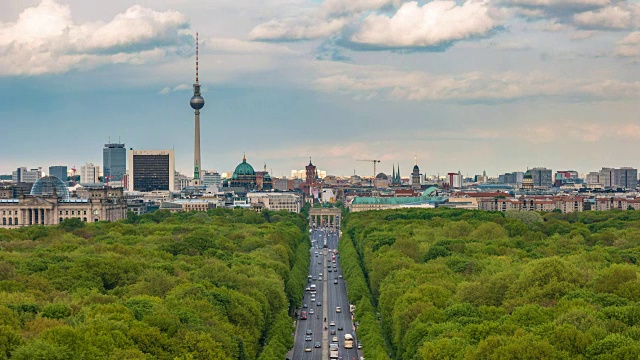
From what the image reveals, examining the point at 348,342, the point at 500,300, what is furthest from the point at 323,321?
the point at 500,300

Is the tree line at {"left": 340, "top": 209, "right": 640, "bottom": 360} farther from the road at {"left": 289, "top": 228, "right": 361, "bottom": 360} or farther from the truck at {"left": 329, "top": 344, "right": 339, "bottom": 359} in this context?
the road at {"left": 289, "top": 228, "right": 361, "bottom": 360}

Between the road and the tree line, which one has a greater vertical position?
the tree line

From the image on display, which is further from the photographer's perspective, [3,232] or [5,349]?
[3,232]

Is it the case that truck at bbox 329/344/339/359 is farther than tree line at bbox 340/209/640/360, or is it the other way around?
truck at bbox 329/344/339/359

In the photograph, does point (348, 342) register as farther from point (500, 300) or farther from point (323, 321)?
point (323, 321)

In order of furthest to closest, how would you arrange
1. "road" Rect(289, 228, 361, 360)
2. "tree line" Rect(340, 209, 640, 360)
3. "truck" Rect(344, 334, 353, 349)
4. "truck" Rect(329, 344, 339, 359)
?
"truck" Rect(344, 334, 353, 349)
"road" Rect(289, 228, 361, 360)
"truck" Rect(329, 344, 339, 359)
"tree line" Rect(340, 209, 640, 360)

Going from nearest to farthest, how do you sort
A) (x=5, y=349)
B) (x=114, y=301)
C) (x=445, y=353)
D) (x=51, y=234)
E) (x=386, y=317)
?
(x=5, y=349), (x=445, y=353), (x=114, y=301), (x=386, y=317), (x=51, y=234)

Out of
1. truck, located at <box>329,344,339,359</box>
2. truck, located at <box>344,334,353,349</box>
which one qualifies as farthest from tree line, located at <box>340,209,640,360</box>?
truck, located at <box>329,344,339,359</box>

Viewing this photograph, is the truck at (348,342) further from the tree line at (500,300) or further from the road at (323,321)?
the tree line at (500,300)

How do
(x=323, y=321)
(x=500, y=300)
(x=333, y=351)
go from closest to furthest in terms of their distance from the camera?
(x=500, y=300) < (x=333, y=351) < (x=323, y=321)

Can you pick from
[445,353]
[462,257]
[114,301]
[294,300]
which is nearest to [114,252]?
[294,300]

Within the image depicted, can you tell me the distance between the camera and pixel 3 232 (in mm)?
178750

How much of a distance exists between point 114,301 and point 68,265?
25405 mm

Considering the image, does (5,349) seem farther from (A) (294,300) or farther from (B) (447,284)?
(A) (294,300)
